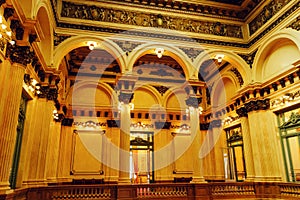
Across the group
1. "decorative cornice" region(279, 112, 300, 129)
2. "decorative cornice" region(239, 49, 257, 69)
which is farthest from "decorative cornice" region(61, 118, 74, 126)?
"decorative cornice" region(279, 112, 300, 129)

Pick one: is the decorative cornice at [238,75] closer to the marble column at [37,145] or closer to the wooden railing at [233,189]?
the wooden railing at [233,189]

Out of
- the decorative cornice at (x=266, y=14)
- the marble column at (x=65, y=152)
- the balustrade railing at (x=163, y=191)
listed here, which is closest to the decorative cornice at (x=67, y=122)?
the marble column at (x=65, y=152)

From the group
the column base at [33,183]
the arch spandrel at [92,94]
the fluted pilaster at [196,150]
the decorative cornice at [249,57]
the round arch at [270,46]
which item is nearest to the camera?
the column base at [33,183]

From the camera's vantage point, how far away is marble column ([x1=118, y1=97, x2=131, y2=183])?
7.28 m

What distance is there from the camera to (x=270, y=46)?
856 cm

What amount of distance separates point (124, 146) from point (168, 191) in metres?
1.94

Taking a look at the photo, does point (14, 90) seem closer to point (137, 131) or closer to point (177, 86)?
point (137, 131)

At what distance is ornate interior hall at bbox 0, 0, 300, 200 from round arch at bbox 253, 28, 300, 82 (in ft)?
0.12

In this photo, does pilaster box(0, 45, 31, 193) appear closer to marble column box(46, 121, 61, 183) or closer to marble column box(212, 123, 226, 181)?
marble column box(46, 121, 61, 183)

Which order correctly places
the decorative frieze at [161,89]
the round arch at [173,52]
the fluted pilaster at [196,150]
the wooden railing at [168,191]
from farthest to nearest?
the decorative frieze at [161,89] < the round arch at [173,52] < the fluted pilaster at [196,150] < the wooden railing at [168,191]

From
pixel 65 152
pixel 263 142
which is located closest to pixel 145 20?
pixel 263 142

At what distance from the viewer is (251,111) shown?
891cm

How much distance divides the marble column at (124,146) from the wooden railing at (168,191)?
305 millimetres

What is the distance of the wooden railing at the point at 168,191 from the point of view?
690 cm
